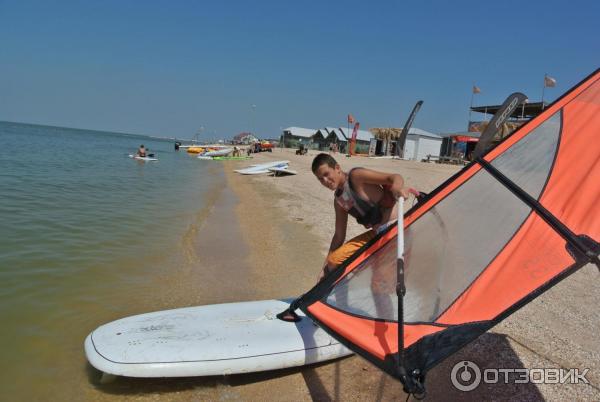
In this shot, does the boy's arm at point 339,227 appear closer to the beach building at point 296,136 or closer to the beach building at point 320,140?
A: the beach building at point 320,140

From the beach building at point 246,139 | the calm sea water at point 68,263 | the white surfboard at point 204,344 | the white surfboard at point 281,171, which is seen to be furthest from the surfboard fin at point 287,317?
Answer: the beach building at point 246,139

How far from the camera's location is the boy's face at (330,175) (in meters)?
3.13

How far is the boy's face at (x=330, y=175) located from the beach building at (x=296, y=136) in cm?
6404

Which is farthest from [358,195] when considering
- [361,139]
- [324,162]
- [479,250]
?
[361,139]

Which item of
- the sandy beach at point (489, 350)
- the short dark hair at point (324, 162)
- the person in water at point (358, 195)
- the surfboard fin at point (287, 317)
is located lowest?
the sandy beach at point (489, 350)

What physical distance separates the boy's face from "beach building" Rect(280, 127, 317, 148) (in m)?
64.0

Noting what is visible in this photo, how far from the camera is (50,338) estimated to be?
4086mm

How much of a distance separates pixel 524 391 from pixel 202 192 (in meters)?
14.3

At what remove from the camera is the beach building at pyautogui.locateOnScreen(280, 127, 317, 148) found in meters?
67.8

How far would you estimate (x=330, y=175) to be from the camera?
10.4 feet

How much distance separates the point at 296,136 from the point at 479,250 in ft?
220

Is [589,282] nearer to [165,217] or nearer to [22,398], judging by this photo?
[22,398]

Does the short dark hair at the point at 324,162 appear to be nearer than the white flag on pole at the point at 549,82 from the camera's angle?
Yes

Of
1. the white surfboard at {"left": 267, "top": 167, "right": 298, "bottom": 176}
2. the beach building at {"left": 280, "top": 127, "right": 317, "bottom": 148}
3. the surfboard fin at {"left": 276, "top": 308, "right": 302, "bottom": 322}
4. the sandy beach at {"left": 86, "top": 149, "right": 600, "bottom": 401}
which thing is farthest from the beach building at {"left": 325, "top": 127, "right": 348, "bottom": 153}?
the surfboard fin at {"left": 276, "top": 308, "right": 302, "bottom": 322}
